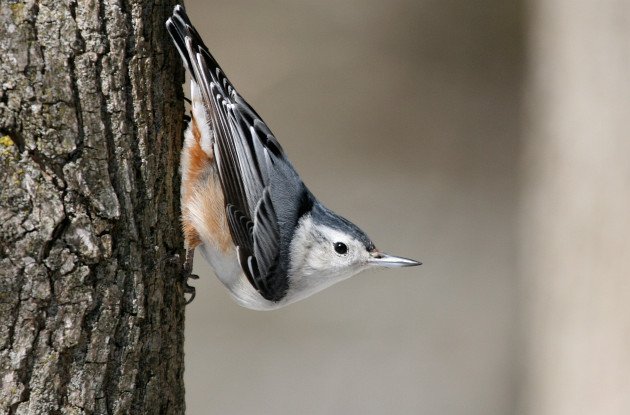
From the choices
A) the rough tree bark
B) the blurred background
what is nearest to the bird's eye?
the rough tree bark

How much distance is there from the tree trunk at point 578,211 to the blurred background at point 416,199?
0.07ft

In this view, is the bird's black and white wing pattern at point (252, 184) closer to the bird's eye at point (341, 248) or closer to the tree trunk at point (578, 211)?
the bird's eye at point (341, 248)

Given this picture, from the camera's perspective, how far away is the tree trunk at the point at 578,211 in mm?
3977

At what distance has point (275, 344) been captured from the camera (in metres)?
5.19

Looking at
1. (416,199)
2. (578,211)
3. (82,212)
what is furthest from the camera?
(416,199)

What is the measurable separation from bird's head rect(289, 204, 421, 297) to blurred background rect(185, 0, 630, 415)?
2206mm

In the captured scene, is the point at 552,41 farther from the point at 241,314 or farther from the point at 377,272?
the point at 241,314

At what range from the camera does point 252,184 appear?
2.56 metres

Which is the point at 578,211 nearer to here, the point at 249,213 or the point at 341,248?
the point at 341,248

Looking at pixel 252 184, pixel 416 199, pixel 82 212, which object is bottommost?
pixel 82 212

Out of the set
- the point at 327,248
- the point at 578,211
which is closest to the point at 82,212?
the point at 327,248

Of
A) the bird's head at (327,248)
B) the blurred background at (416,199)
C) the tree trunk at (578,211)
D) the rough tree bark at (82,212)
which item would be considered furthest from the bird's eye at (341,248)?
the blurred background at (416,199)

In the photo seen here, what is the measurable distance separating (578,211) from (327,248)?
223 centimetres

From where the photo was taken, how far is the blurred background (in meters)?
4.91
